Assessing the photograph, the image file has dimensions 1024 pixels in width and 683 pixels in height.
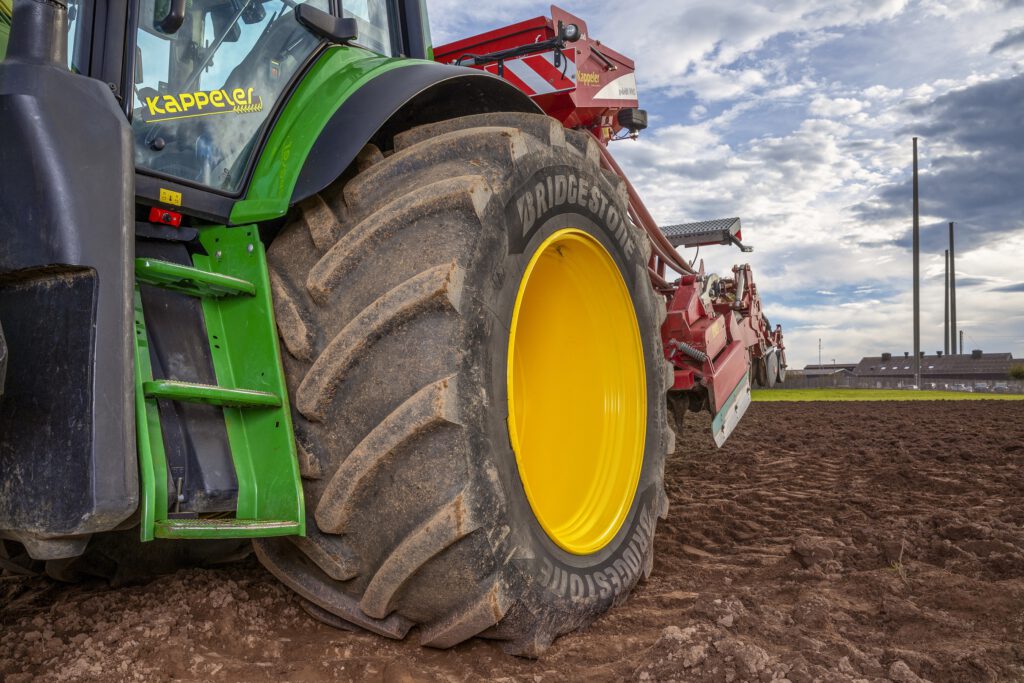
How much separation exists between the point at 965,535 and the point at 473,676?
2.23m

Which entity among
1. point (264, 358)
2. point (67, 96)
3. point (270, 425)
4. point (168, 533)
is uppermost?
point (67, 96)

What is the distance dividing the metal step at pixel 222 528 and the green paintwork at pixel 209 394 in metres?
0.27

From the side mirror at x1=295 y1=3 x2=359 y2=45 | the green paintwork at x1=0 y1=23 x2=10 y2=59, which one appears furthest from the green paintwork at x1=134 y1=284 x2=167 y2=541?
the side mirror at x1=295 y1=3 x2=359 y2=45

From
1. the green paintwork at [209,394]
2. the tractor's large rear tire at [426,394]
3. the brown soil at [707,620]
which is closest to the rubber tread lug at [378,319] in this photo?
the tractor's large rear tire at [426,394]

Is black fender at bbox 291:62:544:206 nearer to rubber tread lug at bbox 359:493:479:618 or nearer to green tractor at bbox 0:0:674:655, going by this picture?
green tractor at bbox 0:0:674:655

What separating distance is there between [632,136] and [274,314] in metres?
4.27

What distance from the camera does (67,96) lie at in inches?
70.1

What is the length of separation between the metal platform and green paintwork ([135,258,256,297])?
5.53m

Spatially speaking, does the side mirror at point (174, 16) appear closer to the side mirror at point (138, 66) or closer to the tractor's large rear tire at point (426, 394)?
the side mirror at point (138, 66)

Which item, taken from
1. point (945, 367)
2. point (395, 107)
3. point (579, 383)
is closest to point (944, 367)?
point (945, 367)

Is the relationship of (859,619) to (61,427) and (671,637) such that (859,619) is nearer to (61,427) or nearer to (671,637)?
(671,637)

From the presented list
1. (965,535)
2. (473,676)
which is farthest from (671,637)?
(965,535)

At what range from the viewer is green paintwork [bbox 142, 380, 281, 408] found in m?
1.88

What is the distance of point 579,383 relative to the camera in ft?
10.4
